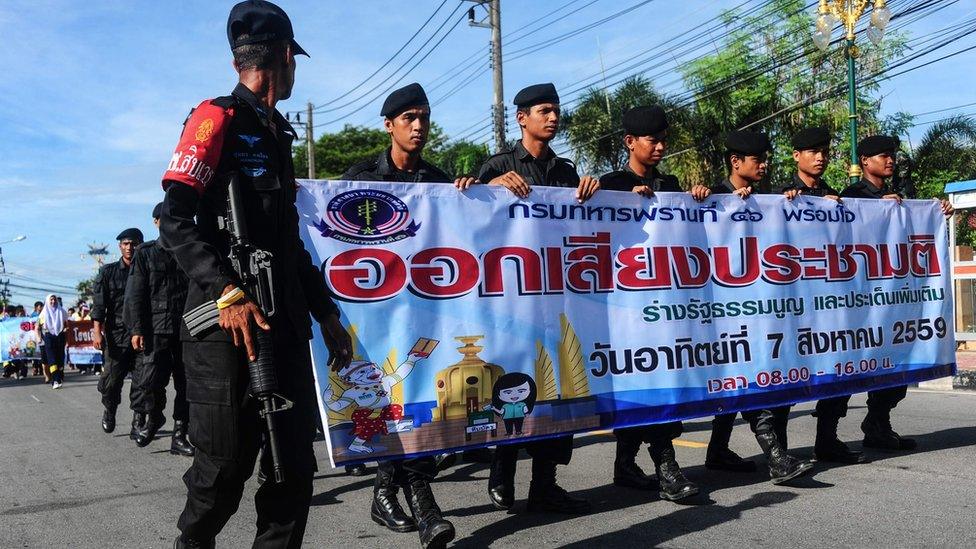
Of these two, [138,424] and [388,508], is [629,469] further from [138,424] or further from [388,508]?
[138,424]

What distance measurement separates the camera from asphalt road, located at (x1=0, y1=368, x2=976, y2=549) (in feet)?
14.2

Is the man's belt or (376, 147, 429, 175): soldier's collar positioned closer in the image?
the man's belt

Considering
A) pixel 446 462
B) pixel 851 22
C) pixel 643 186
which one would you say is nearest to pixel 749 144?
pixel 643 186

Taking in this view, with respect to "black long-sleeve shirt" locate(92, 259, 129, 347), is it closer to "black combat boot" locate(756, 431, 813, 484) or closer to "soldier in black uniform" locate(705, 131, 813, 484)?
"soldier in black uniform" locate(705, 131, 813, 484)

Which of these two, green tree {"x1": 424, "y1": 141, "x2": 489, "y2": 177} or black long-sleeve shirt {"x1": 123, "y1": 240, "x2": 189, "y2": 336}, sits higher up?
green tree {"x1": 424, "y1": 141, "x2": 489, "y2": 177}

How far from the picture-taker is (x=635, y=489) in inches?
213

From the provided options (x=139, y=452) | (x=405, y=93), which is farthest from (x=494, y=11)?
(x=405, y=93)

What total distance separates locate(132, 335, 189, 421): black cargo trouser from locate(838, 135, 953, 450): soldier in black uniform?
17.2 ft

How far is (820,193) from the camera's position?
20.3 ft

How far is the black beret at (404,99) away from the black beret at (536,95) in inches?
23.9

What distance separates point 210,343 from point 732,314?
132 inches

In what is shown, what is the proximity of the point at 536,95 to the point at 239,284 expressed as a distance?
2.78 metres

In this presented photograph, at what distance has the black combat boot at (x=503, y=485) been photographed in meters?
5.02

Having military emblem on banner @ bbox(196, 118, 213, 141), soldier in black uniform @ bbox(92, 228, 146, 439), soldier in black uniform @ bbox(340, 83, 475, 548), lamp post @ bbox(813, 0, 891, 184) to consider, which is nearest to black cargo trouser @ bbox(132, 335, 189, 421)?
soldier in black uniform @ bbox(92, 228, 146, 439)
